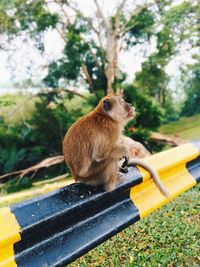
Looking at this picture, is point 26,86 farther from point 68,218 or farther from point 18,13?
point 68,218

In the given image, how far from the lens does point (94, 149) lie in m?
2.20

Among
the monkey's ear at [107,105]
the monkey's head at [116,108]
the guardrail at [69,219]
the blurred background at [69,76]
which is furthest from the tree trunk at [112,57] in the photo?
the guardrail at [69,219]

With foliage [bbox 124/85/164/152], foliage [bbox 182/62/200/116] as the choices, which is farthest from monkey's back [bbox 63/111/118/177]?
foliage [bbox 182/62/200/116]

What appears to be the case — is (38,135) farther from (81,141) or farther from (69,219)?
(69,219)

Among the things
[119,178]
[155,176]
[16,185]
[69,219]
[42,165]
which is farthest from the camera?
[42,165]

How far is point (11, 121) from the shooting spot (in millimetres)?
20656

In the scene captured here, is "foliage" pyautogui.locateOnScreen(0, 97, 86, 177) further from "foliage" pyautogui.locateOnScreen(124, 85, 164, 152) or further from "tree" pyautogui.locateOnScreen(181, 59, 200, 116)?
"tree" pyautogui.locateOnScreen(181, 59, 200, 116)

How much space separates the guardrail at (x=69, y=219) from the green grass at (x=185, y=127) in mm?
22328

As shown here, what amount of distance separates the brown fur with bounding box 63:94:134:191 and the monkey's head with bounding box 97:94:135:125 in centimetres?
12

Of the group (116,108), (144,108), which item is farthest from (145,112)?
(116,108)

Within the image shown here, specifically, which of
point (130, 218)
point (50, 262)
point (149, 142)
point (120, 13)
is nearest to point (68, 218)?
point (50, 262)

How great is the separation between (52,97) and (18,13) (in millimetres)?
4275

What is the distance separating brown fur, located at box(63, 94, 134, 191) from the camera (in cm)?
219

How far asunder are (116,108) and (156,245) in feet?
3.05
